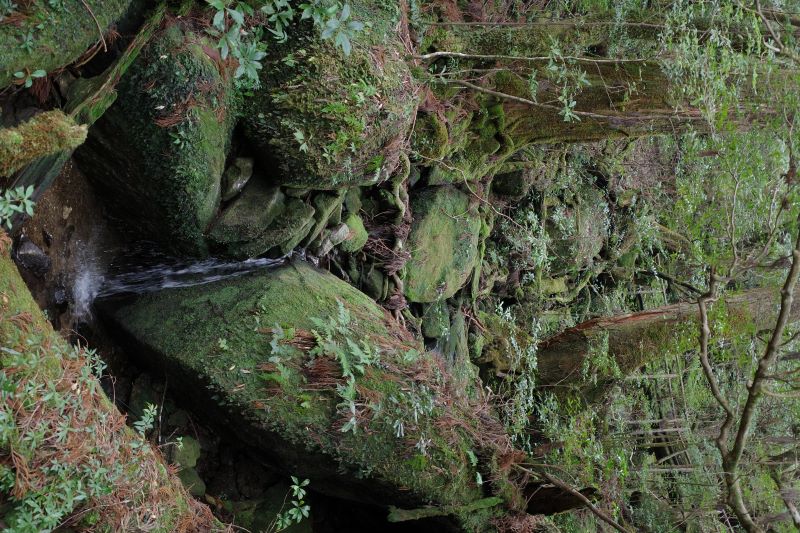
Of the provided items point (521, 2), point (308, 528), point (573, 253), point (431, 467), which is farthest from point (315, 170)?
point (573, 253)

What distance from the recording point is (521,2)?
6.85 metres

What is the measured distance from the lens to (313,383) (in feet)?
13.1

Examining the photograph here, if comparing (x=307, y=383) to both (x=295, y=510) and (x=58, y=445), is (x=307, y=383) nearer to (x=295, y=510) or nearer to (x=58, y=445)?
(x=295, y=510)

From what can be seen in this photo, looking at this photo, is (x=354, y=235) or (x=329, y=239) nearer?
(x=329, y=239)

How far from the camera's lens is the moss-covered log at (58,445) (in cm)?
257

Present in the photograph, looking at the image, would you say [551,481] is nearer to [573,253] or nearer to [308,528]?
[308,528]

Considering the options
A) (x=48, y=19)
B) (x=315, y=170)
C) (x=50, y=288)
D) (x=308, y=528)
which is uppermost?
(x=48, y=19)

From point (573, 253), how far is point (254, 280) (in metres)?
4.88

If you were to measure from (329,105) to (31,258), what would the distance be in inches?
79.4

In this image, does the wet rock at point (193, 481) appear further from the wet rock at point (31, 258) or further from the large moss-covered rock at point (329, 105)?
the large moss-covered rock at point (329, 105)

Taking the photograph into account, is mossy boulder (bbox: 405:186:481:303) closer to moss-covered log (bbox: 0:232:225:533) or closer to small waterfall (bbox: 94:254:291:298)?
small waterfall (bbox: 94:254:291:298)

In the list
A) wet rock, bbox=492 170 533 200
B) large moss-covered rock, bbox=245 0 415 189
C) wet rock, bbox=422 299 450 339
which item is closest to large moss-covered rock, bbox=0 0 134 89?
large moss-covered rock, bbox=245 0 415 189

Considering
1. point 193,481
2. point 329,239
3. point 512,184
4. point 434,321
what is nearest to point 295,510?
point 193,481

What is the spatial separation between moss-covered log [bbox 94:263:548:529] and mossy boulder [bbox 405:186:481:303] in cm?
120
